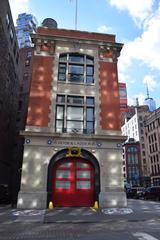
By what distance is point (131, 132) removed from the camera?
10738 cm

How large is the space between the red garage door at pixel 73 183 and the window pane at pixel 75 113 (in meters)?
3.83

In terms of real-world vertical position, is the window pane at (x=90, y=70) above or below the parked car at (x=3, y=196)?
above

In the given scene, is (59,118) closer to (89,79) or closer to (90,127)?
(90,127)

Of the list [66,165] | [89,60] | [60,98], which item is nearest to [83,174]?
[66,165]

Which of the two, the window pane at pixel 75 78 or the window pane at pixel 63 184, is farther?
the window pane at pixel 75 78

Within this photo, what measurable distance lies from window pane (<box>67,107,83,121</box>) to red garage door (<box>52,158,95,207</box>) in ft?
12.6

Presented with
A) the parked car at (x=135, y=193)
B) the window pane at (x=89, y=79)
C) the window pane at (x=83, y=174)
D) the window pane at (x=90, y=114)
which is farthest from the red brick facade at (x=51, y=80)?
the parked car at (x=135, y=193)

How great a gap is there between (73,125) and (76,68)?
20.0 feet

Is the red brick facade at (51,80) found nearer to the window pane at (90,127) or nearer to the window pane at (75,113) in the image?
the window pane at (90,127)

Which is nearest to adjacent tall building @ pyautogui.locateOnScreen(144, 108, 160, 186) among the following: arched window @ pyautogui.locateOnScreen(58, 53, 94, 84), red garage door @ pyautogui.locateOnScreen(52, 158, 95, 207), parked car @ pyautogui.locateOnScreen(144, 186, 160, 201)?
parked car @ pyautogui.locateOnScreen(144, 186, 160, 201)

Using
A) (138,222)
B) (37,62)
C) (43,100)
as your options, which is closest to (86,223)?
(138,222)

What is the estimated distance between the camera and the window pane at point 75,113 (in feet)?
62.7

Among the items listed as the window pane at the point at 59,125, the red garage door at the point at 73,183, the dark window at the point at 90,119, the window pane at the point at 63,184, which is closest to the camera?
the red garage door at the point at 73,183

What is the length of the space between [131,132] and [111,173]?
93.0m
